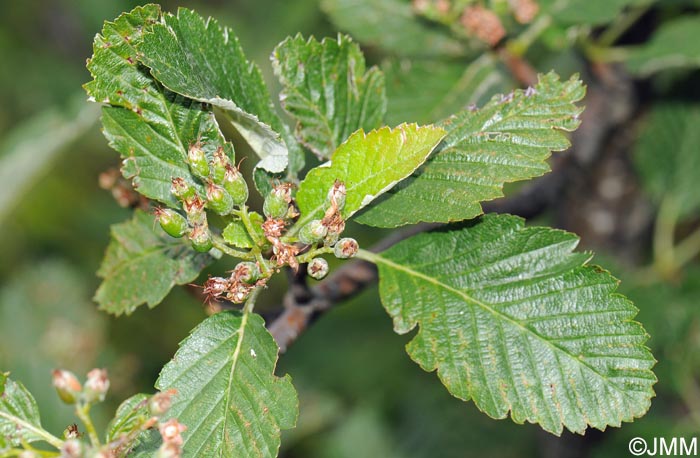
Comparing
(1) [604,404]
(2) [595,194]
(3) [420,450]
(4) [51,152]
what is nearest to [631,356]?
(1) [604,404]

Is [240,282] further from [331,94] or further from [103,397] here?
[331,94]

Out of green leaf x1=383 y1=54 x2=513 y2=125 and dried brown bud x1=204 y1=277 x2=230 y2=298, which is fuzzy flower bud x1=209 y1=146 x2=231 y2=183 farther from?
green leaf x1=383 y1=54 x2=513 y2=125

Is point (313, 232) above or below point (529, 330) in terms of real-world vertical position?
above

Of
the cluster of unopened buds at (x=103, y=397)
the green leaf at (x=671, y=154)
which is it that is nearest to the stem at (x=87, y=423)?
the cluster of unopened buds at (x=103, y=397)

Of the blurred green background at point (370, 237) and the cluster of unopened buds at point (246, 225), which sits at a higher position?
the cluster of unopened buds at point (246, 225)

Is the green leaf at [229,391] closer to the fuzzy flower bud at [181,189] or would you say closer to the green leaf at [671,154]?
the fuzzy flower bud at [181,189]

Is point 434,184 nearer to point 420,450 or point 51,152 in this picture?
point 51,152

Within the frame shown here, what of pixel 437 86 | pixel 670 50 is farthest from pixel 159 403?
pixel 670 50
